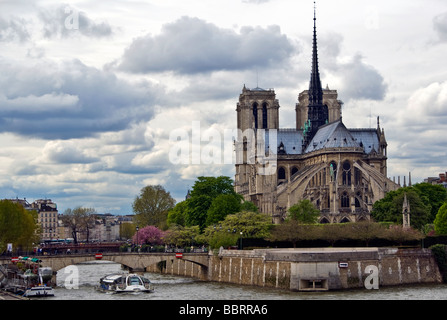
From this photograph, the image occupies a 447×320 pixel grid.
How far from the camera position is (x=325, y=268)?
219ft

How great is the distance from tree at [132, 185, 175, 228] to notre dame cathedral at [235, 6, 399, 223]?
12826mm

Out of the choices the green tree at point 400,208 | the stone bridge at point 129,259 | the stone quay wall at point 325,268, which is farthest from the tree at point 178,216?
the stone quay wall at point 325,268

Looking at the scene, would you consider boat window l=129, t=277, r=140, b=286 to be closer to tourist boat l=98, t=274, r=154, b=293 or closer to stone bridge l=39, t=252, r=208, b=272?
tourist boat l=98, t=274, r=154, b=293

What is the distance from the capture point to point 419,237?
8169 cm

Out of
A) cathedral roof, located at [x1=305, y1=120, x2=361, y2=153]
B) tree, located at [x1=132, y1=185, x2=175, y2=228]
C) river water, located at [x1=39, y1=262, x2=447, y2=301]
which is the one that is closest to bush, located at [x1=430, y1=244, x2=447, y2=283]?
river water, located at [x1=39, y1=262, x2=447, y2=301]

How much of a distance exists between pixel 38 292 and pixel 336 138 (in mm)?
67099

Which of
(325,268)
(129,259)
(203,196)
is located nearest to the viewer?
(325,268)

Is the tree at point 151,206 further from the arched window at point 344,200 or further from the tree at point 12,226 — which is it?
the tree at point 12,226

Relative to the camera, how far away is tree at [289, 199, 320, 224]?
105 metres

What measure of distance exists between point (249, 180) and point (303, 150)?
377 inches

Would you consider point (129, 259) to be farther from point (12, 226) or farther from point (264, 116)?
point (264, 116)

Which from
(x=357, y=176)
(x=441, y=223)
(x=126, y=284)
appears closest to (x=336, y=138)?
(x=357, y=176)
